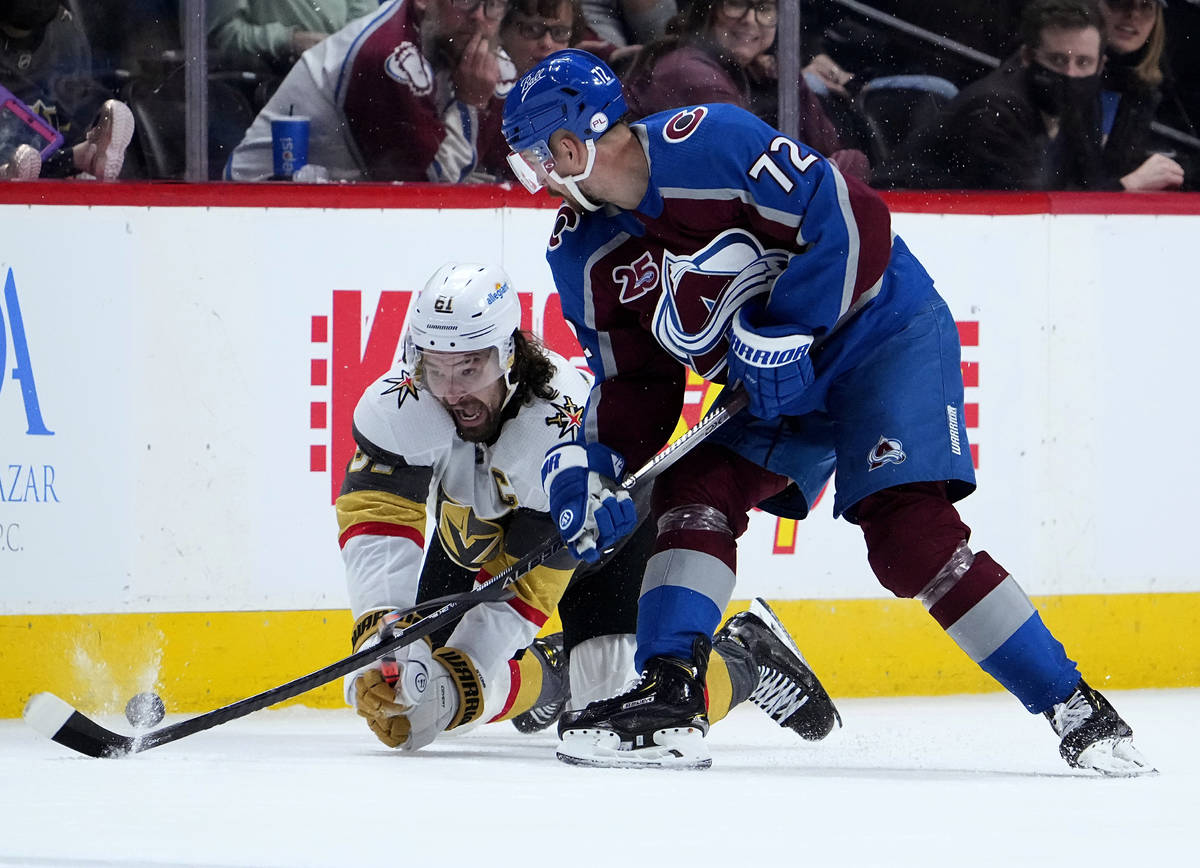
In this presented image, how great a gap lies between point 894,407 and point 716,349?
28cm

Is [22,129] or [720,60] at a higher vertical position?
[720,60]

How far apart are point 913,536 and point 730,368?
359mm

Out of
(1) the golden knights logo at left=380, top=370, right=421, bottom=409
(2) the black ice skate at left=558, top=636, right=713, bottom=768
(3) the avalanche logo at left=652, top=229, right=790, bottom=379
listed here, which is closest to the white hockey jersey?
(1) the golden knights logo at left=380, top=370, right=421, bottom=409

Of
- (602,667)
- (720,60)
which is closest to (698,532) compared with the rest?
(602,667)

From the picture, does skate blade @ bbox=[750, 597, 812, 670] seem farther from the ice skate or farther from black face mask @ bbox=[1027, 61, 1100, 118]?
black face mask @ bbox=[1027, 61, 1100, 118]

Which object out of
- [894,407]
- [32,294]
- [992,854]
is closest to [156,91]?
[32,294]

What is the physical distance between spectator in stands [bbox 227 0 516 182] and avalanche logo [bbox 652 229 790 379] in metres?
1.35

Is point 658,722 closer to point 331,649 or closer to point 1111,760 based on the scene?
point 1111,760

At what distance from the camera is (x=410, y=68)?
146 inches

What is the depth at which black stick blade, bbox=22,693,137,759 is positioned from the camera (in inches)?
96.3

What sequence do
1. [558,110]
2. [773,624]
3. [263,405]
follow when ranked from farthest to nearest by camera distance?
1. [263,405]
2. [773,624]
3. [558,110]

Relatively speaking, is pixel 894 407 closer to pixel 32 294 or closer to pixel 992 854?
pixel 992 854

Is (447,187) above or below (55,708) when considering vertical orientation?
above

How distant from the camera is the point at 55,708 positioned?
8.09 feet
